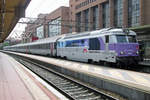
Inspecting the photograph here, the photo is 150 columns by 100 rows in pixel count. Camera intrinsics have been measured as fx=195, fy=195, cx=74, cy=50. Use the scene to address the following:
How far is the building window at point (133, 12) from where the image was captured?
1531 inches

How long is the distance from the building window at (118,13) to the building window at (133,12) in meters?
2.71

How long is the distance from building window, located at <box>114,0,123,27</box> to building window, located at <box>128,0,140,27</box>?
2706 millimetres

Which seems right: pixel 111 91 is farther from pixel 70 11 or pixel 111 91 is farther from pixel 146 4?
pixel 70 11

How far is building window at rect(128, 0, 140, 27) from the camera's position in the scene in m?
38.9

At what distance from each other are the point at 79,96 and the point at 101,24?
4320 centimetres

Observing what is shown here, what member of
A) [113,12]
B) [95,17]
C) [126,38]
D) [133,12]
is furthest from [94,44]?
[95,17]

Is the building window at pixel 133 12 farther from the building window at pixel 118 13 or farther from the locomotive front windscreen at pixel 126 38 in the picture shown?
the locomotive front windscreen at pixel 126 38

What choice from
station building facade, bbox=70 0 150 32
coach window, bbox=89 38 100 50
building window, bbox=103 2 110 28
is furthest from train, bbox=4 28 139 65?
building window, bbox=103 2 110 28

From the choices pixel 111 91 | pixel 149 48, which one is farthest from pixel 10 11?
pixel 149 48

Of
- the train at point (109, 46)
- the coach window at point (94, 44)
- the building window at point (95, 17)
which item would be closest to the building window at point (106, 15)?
the building window at point (95, 17)

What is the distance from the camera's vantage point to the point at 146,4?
123ft

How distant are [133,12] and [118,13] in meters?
5.11

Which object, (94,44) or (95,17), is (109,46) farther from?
(95,17)

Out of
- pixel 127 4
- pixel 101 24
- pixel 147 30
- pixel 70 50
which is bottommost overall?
pixel 70 50
